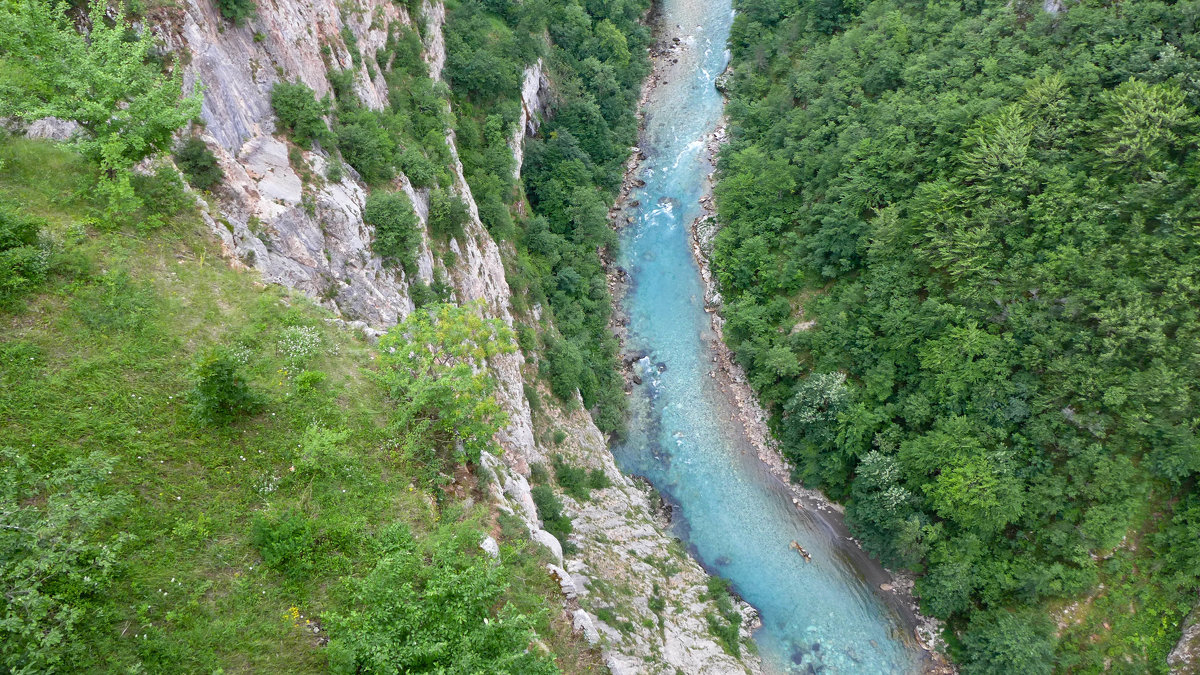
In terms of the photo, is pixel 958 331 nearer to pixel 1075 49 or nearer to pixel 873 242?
pixel 873 242

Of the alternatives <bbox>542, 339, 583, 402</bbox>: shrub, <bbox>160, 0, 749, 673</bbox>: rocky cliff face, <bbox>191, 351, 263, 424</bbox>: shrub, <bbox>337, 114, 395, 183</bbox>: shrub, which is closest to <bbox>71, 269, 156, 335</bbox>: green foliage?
<bbox>191, 351, 263, 424</bbox>: shrub

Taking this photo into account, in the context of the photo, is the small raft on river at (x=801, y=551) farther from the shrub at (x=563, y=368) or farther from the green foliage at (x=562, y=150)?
the shrub at (x=563, y=368)

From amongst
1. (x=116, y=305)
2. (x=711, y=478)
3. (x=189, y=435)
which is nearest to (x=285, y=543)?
(x=189, y=435)

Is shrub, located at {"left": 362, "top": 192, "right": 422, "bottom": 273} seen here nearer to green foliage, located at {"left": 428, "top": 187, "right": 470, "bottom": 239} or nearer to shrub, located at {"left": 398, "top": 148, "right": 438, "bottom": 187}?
shrub, located at {"left": 398, "top": 148, "right": 438, "bottom": 187}

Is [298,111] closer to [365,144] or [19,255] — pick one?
[365,144]

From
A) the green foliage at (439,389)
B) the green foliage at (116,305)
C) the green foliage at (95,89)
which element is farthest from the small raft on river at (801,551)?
the green foliage at (95,89)

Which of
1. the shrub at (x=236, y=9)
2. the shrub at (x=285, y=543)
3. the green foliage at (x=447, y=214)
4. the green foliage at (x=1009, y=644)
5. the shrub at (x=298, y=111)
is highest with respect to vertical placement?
the shrub at (x=236, y=9)
